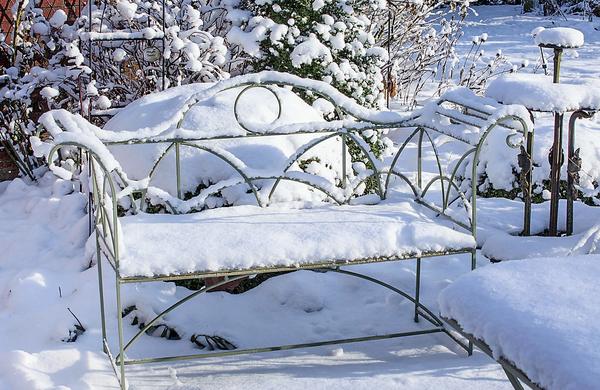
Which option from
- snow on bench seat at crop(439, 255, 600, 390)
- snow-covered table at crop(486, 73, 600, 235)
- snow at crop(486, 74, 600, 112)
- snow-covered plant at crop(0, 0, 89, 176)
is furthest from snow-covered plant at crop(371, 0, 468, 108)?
snow on bench seat at crop(439, 255, 600, 390)

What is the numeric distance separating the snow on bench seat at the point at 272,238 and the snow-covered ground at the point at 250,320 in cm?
46

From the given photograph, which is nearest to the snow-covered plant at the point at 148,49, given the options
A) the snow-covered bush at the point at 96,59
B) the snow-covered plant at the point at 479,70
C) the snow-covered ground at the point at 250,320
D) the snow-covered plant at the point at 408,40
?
the snow-covered bush at the point at 96,59

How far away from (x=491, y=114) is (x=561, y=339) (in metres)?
1.68

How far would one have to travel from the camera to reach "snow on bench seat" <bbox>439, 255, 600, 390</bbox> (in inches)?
70.9

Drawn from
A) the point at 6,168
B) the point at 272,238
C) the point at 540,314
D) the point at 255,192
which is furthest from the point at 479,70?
the point at 540,314

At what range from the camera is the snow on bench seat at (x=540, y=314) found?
5.91 feet

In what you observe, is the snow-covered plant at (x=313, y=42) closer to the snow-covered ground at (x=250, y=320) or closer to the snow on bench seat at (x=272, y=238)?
the snow-covered ground at (x=250, y=320)

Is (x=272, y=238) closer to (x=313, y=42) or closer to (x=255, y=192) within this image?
(x=255, y=192)

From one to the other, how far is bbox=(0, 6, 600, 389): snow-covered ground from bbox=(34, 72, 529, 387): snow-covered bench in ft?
0.33

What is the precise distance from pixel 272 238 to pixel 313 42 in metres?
2.66

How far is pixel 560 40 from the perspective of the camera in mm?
4039

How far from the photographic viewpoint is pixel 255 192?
152 inches

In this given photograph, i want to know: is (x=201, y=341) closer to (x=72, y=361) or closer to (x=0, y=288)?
(x=72, y=361)

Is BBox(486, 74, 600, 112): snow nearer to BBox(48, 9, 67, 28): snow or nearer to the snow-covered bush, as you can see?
the snow-covered bush
